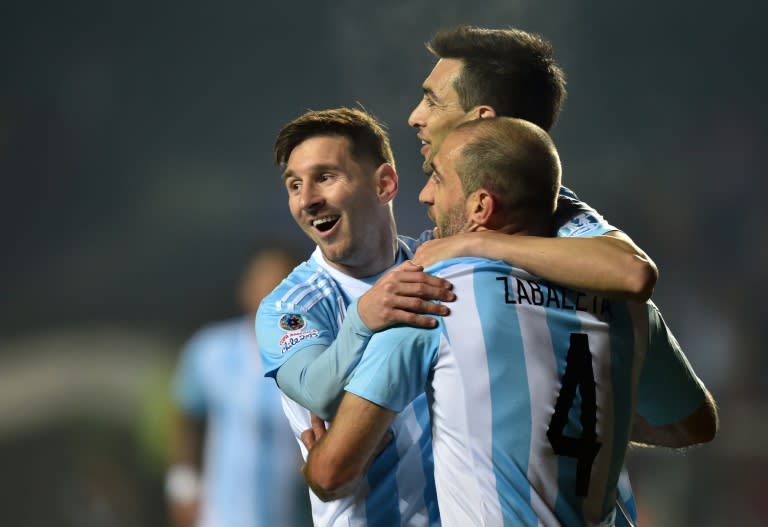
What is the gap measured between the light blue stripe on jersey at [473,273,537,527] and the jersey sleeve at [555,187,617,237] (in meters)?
0.39

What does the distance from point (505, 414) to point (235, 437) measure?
3.75m

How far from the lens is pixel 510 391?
152cm

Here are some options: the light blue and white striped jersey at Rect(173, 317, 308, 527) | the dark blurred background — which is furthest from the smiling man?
the dark blurred background

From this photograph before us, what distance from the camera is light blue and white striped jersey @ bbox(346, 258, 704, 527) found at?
1.52 meters

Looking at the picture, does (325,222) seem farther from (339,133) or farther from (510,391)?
(510,391)

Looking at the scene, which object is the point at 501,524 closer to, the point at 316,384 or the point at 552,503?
the point at 552,503

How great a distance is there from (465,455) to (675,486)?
179 inches

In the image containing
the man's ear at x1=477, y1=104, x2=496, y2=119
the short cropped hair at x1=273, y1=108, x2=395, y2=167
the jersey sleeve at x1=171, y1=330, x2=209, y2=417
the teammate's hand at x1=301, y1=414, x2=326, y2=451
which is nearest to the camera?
the teammate's hand at x1=301, y1=414, x2=326, y2=451

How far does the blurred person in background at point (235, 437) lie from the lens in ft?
16.1

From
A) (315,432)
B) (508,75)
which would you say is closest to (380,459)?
(315,432)

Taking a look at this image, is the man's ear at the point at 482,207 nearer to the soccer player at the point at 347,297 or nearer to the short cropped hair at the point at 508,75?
the soccer player at the point at 347,297

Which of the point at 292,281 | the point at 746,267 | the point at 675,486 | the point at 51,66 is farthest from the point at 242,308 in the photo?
the point at 292,281

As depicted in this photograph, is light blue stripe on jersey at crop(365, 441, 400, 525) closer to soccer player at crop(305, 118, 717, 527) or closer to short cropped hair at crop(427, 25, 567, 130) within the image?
soccer player at crop(305, 118, 717, 527)

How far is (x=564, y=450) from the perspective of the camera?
1.55 meters
